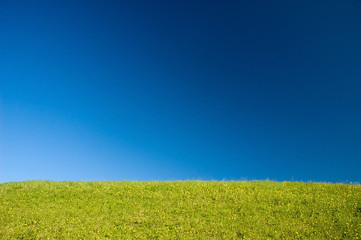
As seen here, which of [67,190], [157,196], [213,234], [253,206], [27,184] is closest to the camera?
[213,234]

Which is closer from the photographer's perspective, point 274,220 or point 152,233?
point 152,233

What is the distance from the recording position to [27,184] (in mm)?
23891

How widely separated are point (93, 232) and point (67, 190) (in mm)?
8537

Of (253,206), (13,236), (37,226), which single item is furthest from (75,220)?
(253,206)

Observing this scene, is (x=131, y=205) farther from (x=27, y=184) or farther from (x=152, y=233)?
(x=27, y=184)

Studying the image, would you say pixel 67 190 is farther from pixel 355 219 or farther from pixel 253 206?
pixel 355 219

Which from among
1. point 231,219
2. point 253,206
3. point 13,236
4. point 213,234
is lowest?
point 13,236

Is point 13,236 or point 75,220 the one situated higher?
point 75,220

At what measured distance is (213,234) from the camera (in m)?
14.5

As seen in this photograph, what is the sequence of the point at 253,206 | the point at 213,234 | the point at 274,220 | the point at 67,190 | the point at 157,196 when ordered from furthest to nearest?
the point at 67,190 < the point at 157,196 < the point at 253,206 < the point at 274,220 < the point at 213,234

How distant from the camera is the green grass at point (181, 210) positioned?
14.8 metres

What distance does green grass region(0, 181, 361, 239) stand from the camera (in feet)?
48.6

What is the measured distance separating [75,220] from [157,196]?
19.0 ft

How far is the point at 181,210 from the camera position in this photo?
17.2 metres
